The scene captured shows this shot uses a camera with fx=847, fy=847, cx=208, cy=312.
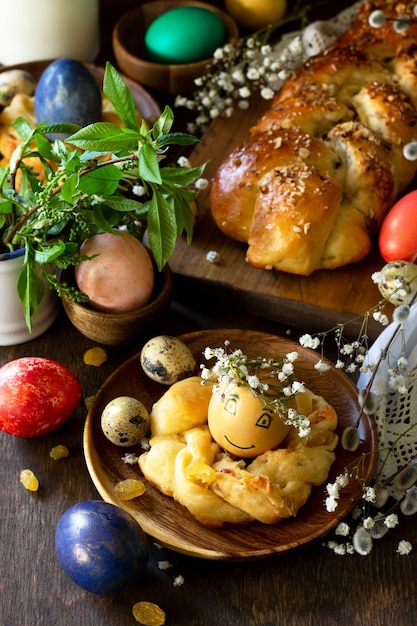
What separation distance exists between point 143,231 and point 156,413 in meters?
0.40

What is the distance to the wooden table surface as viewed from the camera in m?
1.02

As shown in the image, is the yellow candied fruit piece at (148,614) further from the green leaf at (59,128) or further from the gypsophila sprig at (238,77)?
the gypsophila sprig at (238,77)

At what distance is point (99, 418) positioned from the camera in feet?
3.77

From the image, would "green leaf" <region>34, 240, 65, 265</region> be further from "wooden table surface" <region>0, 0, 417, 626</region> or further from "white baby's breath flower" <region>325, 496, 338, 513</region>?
"white baby's breath flower" <region>325, 496, 338, 513</region>

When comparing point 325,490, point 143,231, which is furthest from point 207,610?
point 143,231

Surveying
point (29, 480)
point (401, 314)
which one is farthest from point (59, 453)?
point (401, 314)

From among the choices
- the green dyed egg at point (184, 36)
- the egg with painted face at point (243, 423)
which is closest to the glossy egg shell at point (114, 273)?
the egg with painted face at point (243, 423)

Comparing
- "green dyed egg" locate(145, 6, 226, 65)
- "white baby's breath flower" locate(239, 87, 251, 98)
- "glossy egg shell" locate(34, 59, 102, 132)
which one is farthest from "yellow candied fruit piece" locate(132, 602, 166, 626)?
"green dyed egg" locate(145, 6, 226, 65)

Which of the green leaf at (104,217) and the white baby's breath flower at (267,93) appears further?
the white baby's breath flower at (267,93)

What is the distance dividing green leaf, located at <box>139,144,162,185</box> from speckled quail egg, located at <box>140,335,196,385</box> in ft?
0.80

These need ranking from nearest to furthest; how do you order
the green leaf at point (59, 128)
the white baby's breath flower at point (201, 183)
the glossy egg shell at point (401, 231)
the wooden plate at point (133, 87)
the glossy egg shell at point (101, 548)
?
the glossy egg shell at point (101, 548) → the green leaf at point (59, 128) → the glossy egg shell at point (401, 231) → the white baby's breath flower at point (201, 183) → the wooden plate at point (133, 87)

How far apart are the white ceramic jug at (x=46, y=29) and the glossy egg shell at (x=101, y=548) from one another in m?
1.01

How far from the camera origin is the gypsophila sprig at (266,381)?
1019mm

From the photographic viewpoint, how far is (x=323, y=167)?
53.7 inches
